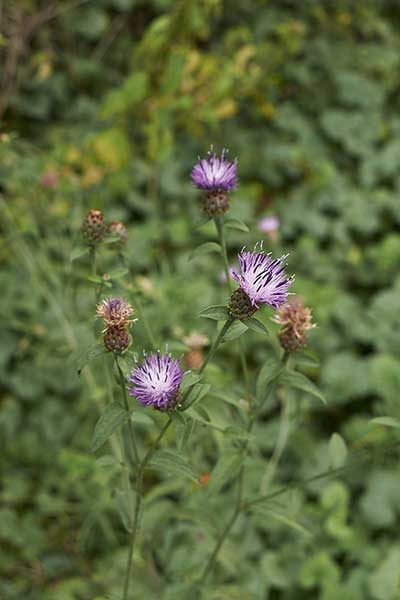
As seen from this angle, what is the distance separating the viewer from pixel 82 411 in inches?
78.4

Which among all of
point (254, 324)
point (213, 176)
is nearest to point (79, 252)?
point (213, 176)

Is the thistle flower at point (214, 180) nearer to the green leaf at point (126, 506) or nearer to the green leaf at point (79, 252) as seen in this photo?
the green leaf at point (79, 252)

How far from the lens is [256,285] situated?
92 centimetres

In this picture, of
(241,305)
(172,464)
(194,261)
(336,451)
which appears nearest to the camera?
(241,305)

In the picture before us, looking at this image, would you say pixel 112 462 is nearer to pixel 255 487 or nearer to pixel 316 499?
A: pixel 255 487

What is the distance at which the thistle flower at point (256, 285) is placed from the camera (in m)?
0.92

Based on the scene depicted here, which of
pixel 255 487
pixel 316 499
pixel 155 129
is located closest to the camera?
pixel 255 487

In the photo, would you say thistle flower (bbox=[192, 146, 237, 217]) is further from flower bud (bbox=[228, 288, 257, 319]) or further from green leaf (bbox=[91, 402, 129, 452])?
green leaf (bbox=[91, 402, 129, 452])

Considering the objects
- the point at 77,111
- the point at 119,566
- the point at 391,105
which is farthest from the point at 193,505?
the point at 391,105

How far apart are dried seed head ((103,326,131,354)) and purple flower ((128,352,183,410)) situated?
40 mm

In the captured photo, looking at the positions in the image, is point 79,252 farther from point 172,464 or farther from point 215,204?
point 172,464

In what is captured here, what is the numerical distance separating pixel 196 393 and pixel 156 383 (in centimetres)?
6

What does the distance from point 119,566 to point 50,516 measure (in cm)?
48

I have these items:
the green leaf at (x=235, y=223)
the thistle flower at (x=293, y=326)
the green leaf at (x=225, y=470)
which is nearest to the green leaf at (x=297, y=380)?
the thistle flower at (x=293, y=326)
